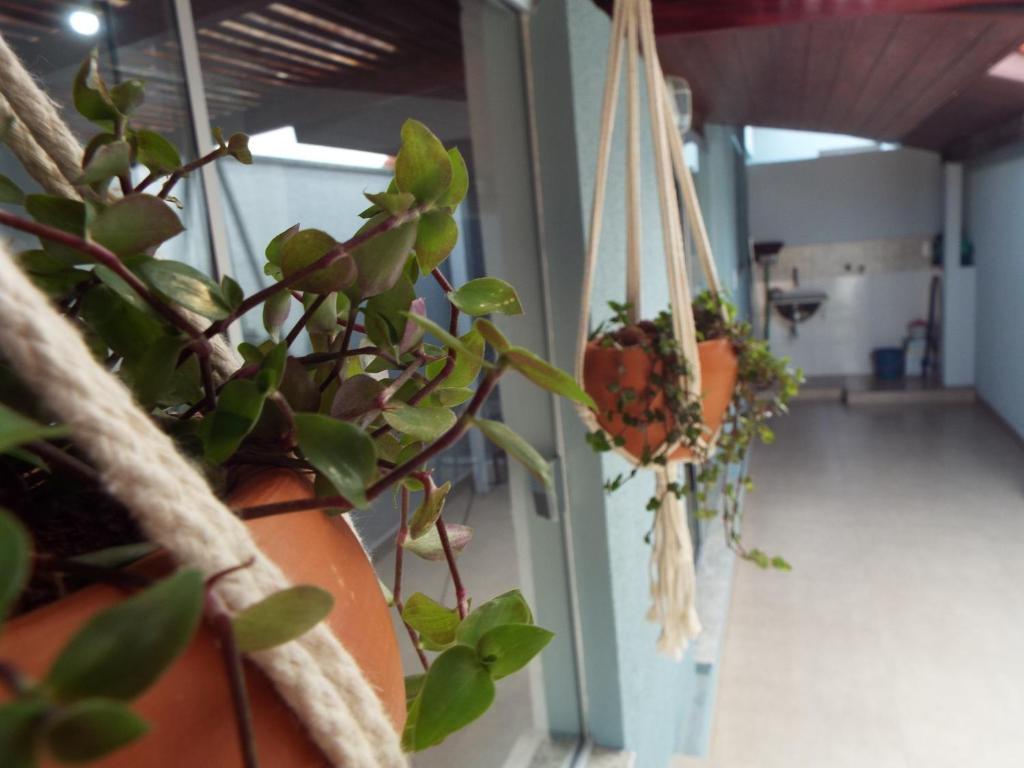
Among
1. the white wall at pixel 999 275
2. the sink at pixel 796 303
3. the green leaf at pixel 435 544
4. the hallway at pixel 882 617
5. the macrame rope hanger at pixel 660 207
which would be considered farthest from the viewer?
the sink at pixel 796 303

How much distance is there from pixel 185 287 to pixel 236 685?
11cm

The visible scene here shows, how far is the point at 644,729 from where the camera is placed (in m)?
1.52

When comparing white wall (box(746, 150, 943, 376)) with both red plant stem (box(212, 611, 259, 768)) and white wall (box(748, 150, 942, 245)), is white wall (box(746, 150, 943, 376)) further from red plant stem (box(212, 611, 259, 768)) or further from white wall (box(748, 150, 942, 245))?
red plant stem (box(212, 611, 259, 768))

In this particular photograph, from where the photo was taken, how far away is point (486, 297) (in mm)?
253

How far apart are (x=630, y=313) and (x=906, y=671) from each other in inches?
80.7

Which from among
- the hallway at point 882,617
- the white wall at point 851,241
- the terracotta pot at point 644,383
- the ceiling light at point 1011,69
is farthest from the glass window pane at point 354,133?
the white wall at point 851,241

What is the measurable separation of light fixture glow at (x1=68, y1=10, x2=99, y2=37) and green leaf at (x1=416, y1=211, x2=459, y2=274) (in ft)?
1.23

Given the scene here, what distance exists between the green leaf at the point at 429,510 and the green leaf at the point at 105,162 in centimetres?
14

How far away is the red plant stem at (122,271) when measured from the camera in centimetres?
16

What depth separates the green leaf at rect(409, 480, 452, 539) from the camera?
27 cm

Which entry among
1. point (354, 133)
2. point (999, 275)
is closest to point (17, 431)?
point (354, 133)

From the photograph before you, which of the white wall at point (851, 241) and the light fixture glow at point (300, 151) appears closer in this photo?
the light fixture glow at point (300, 151)

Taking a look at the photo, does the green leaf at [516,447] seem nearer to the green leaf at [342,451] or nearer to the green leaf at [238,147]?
→ the green leaf at [342,451]

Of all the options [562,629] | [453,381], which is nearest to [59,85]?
[453,381]
